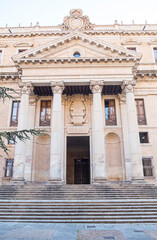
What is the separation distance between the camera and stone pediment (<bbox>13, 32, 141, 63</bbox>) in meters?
17.8

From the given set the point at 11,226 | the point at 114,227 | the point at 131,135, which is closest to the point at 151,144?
the point at 131,135

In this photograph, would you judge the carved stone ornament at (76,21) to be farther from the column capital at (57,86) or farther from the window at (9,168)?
the window at (9,168)

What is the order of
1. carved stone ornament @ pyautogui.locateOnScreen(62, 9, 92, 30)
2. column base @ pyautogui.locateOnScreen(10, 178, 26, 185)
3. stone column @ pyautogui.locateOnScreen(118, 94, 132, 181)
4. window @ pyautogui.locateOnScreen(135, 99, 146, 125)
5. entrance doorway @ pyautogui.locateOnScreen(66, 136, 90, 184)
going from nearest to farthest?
column base @ pyautogui.locateOnScreen(10, 178, 26, 185), stone column @ pyautogui.locateOnScreen(118, 94, 132, 181), window @ pyautogui.locateOnScreen(135, 99, 146, 125), entrance doorway @ pyautogui.locateOnScreen(66, 136, 90, 184), carved stone ornament @ pyautogui.locateOnScreen(62, 9, 92, 30)

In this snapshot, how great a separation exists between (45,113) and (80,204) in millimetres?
12162

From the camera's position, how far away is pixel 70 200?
36.7 ft

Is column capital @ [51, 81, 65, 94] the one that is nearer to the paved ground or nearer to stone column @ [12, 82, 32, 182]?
stone column @ [12, 82, 32, 182]

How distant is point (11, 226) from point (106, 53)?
15885 mm

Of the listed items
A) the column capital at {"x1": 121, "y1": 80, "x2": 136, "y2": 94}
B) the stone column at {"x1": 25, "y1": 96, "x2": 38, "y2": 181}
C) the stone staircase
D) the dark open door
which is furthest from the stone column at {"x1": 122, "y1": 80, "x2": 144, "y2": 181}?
the stone column at {"x1": 25, "y1": 96, "x2": 38, "y2": 181}

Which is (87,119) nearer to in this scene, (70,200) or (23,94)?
(23,94)

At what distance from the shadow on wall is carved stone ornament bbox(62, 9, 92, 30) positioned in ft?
48.8

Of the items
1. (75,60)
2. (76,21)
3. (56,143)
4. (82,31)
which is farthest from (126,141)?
(76,21)

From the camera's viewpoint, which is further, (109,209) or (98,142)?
(98,142)

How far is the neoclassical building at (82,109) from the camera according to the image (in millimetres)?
16391

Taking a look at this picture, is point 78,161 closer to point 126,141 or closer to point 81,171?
point 81,171
